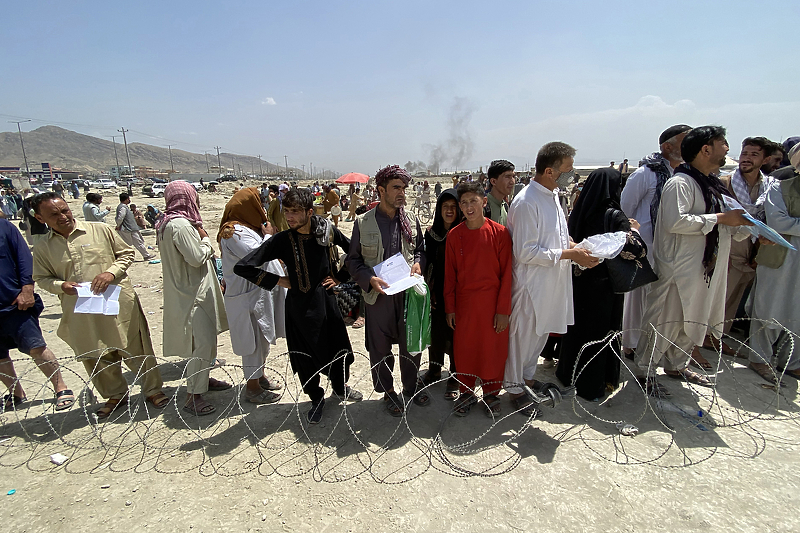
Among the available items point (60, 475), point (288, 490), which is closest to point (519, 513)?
point (288, 490)

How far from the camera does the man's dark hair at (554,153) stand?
10.1 ft

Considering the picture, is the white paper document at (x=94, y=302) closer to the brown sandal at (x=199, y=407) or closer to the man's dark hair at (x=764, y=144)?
the brown sandal at (x=199, y=407)

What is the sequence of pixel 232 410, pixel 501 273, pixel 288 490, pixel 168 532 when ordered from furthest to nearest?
pixel 232 410, pixel 501 273, pixel 288 490, pixel 168 532

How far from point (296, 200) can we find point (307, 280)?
671 millimetres

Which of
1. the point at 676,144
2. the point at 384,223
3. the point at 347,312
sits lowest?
the point at 347,312

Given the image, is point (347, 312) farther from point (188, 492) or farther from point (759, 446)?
point (759, 446)

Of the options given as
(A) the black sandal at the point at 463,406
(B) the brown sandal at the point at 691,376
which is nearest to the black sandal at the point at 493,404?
(A) the black sandal at the point at 463,406

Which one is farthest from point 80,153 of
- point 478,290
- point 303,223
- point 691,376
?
point 691,376

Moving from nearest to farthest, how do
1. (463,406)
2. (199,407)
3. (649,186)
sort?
(463,406) → (199,407) → (649,186)

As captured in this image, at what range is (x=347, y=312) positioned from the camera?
352 centimetres

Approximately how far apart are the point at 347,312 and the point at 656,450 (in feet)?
8.71

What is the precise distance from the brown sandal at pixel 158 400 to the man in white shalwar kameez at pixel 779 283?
5.78m

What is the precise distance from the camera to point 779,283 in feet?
13.3

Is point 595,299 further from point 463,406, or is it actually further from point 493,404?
point 463,406
